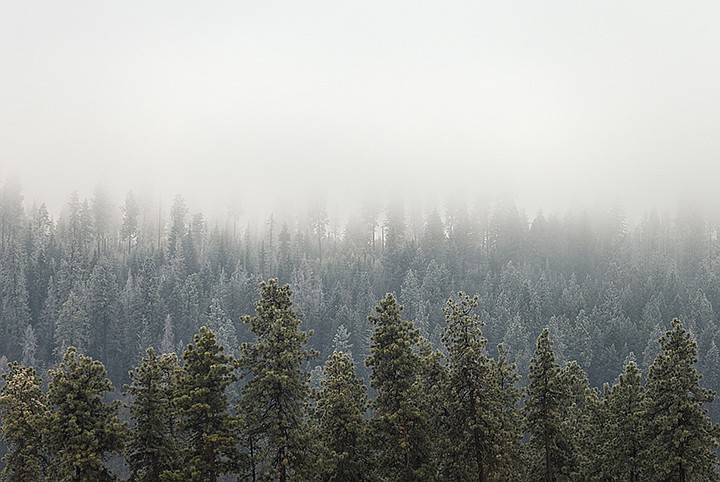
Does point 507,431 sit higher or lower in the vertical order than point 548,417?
lower

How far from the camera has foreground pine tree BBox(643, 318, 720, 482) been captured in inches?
1051

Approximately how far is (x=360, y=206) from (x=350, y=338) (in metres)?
52.0

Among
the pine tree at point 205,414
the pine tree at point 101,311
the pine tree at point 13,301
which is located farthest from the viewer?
the pine tree at point 101,311

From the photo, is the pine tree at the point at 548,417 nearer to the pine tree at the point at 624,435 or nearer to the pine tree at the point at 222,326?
the pine tree at the point at 624,435

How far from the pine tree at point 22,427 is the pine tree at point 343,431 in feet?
44.3

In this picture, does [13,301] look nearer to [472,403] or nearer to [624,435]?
[472,403]

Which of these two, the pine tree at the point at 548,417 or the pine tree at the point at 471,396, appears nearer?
the pine tree at the point at 471,396

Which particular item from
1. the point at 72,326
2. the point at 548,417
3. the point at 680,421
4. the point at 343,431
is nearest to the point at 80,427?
the point at 343,431

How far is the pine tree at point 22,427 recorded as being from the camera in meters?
26.2

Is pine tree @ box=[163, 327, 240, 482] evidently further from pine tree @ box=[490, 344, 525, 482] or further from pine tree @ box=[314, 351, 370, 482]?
pine tree @ box=[490, 344, 525, 482]

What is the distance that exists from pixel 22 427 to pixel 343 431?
15.6 m

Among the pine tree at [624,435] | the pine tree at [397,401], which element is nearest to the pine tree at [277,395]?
the pine tree at [397,401]

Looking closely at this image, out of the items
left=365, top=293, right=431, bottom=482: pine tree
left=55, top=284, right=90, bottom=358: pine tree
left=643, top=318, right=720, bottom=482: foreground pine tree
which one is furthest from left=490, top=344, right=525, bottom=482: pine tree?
left=55, top=284, right=90, bottom=358: pine tree

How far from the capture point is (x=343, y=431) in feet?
89.8
